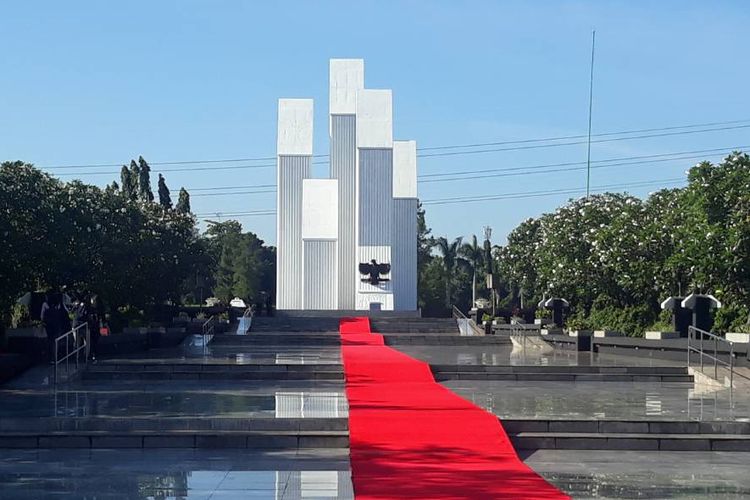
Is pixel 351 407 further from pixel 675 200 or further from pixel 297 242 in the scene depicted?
pixel 297 242

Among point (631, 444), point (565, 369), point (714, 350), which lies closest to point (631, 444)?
point (631, 444)

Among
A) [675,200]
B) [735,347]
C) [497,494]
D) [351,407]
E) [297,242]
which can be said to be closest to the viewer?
[497,494]

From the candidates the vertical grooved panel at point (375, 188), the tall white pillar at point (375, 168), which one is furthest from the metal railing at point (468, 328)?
the vertical grooved panel at point (375, 188)

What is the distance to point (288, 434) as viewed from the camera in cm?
1209

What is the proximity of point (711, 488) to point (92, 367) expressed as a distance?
13457 millimetres

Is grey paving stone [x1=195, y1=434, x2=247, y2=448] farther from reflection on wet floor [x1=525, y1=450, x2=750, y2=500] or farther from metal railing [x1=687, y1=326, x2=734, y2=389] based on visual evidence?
metal railing [x1=687, y1=326, x2=734, y2=389]

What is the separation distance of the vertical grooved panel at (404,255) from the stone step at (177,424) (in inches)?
1468

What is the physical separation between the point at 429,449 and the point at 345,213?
40378 millimetres

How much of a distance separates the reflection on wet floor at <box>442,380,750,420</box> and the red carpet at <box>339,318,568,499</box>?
1.97ft

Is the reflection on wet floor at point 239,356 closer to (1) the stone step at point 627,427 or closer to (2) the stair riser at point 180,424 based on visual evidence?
(2) the stair riser at point 180,424

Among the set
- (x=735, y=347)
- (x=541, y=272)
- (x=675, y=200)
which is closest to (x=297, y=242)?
(x=541, y=272)

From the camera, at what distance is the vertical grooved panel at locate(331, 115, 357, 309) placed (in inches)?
1996

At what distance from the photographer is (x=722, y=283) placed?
77.7 feet

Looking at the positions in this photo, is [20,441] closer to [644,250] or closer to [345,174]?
[644,250]
